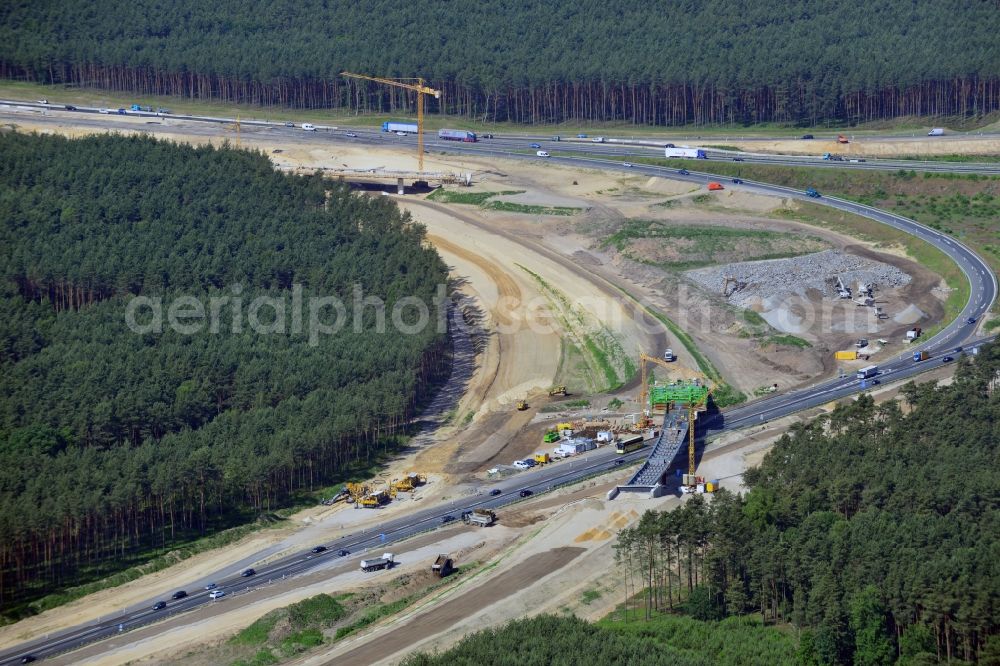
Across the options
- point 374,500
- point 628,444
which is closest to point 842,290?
point 628,444

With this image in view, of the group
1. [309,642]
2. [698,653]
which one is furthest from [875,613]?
[309,642]

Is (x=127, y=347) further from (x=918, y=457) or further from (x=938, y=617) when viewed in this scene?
(x=938, y=617)

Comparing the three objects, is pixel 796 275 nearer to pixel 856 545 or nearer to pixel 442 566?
pixel 856 545

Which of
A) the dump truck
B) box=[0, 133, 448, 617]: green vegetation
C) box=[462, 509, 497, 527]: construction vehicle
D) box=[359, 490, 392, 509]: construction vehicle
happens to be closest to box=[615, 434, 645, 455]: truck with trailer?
box=[462, 509, 497, 527]: construction vehicle

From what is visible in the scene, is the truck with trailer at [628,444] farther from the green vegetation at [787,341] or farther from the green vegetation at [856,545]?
the green vegetation at [787,341]

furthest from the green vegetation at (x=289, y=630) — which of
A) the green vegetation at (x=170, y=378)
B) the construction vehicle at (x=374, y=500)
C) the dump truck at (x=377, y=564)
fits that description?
the construction vehicle at (x=374, y=500)

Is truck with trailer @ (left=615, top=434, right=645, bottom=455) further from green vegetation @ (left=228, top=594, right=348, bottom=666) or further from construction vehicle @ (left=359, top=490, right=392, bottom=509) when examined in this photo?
green vegetation @ (left=228, top=594, right=348, bottom=666)
